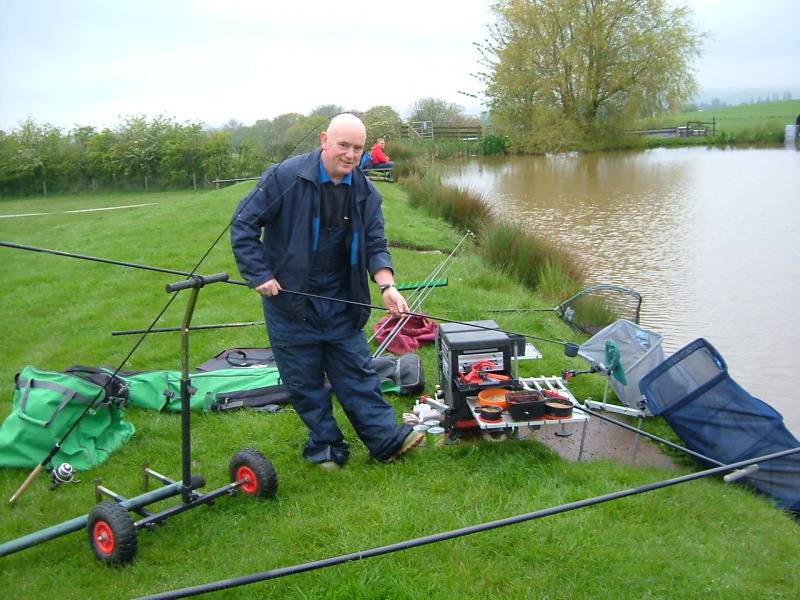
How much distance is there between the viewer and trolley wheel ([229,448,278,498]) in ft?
10.8

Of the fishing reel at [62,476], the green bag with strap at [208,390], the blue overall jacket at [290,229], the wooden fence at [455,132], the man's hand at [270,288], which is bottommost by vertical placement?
the fishing reel at [62,476]

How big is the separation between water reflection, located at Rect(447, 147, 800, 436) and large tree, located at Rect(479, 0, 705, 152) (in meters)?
5.30

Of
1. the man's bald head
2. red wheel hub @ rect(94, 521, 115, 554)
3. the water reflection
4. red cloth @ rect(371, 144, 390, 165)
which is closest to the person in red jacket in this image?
red cloth @ rect(371, 144, 390, 165)

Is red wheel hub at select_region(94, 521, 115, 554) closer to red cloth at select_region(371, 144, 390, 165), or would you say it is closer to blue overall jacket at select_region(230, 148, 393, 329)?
blue overall jacket at select_region(230, 148, 393, 329)

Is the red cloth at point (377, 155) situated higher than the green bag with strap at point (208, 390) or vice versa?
the red cloth at point (377, 155)

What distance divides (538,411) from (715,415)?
1339mm

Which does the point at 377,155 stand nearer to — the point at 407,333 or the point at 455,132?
the point at 407,333

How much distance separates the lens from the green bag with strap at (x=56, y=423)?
3715 mm

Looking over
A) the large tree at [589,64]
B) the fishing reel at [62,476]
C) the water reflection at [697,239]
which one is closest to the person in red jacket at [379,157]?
the water reflection at [697,239]

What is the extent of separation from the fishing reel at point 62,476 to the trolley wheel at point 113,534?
0.76 m

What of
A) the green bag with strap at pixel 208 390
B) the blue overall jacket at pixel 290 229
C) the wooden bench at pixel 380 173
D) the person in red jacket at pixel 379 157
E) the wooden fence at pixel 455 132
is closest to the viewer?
the blue overall jacket at pixel 290 229

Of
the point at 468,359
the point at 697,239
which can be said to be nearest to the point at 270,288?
the point at 468,359

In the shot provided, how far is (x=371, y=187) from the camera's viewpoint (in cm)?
356

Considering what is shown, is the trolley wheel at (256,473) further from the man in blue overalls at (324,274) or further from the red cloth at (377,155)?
the red cloth at (377,155)
